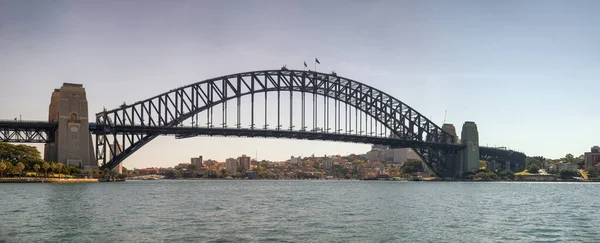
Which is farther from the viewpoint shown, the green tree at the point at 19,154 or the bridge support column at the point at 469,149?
the bridge support column at the point at 469,149

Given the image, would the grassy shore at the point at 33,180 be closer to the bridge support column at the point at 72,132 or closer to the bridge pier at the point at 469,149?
the bridge support column at the point at 72,132

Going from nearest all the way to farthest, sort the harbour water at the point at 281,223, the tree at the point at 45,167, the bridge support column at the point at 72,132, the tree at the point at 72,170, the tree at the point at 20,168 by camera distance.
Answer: the harbour water at the point at 281,223 < the tree at the point at 45,167 < the tree at the point at 20,168 < the tree at the point at 72,170 < the bridge support column at the point at 72,132

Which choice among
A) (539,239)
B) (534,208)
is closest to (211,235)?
(539,239)

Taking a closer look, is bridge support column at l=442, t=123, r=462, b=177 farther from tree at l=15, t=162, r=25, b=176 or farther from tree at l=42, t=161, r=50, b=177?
tree at l=15, t=162, r=25, b=176

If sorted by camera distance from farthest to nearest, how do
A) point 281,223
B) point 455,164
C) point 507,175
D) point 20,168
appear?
point 507,175 < point 455,164 < point 20,168 < point 281,223

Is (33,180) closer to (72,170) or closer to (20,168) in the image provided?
(20,168)

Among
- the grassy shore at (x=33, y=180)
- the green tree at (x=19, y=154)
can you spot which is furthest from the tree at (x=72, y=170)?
the green tree at (x=19, y=154)

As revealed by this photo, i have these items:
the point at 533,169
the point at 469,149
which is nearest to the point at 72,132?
the point at 469,149
